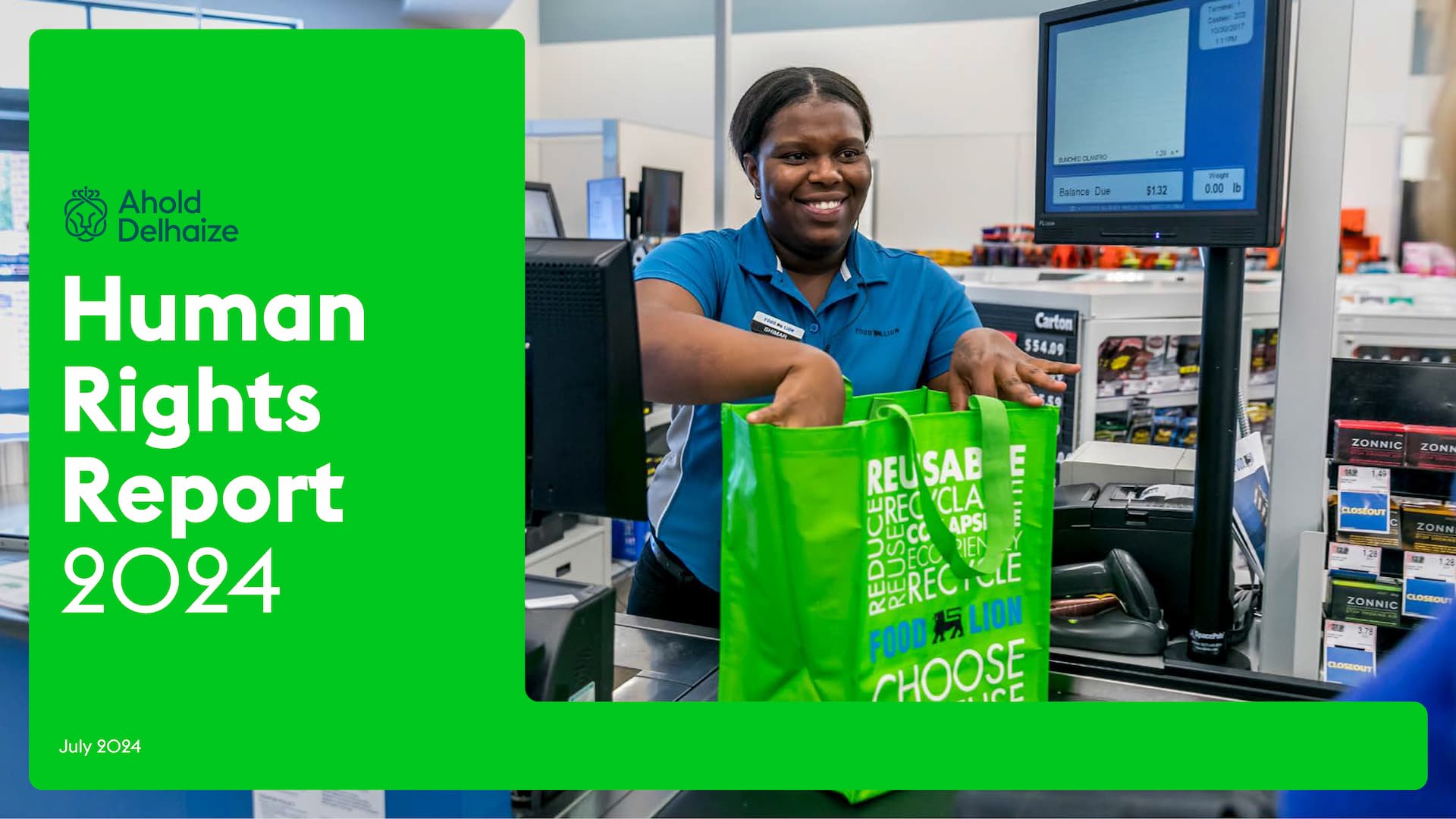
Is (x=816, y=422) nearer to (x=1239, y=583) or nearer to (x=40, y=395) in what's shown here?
(x=40, y=395)

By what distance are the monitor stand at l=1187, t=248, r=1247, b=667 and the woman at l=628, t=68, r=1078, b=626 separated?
366 mm

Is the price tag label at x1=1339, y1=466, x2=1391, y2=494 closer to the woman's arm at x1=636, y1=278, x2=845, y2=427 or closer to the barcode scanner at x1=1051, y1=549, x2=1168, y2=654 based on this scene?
the barcode scanner at x1=1051, y1=549, x2=1168, y2=654

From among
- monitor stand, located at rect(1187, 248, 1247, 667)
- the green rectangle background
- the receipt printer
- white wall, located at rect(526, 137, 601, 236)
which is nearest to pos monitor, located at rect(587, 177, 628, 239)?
the receipt printer

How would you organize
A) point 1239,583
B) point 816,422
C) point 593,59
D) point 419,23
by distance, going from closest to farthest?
point 816,422
point 1239,583
point 419,23
point 593,59

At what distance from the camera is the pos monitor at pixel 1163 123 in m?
1.25

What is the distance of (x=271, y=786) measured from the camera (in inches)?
37.4

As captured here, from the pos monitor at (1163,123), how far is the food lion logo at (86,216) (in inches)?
43.8

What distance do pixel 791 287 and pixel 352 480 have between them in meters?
0.95

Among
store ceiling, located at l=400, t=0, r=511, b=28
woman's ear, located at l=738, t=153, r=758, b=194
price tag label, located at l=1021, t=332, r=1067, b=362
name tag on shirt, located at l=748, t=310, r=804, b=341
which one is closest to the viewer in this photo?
name tag on shirt, located at l=748, t=310, r=804, b=341

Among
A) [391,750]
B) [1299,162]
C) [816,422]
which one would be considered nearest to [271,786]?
[391,750]

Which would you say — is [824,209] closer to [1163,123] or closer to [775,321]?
[775,321]

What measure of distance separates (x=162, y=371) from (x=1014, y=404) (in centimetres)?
84

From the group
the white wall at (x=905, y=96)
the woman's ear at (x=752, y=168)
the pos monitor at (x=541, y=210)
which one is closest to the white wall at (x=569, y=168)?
the white wall at (x=905, y=96)

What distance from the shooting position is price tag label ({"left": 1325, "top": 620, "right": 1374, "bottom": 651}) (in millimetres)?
1482
